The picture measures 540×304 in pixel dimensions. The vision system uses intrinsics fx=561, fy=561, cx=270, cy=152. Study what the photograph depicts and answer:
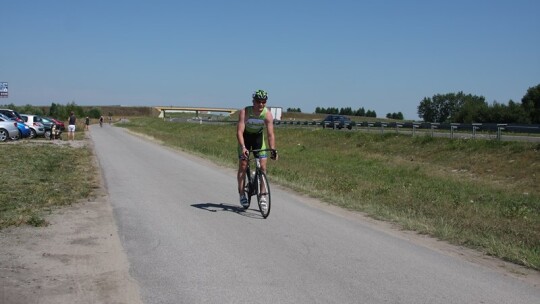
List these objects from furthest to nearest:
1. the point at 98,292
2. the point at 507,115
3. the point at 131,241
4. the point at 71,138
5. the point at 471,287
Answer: the point at 507,115 → the point at 71,138 → the point at 131,241 → the point at 471,287 → the point at 98,292

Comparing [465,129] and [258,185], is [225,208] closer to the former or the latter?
[258,185]

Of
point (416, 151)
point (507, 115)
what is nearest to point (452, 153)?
point (416, 151)

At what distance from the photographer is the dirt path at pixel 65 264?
17.2ft

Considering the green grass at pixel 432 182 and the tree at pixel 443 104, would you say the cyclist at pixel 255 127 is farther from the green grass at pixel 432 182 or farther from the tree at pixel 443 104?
the tree at pixel 443 104

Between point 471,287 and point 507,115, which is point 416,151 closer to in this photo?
point 471,287

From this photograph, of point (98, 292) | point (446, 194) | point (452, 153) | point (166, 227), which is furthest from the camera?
point (452, 153)

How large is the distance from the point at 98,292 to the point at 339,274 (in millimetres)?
2475

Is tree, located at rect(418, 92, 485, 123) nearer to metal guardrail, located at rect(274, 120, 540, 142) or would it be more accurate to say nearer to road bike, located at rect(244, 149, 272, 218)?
metal guardrail, located at rect(274, 120, 540, 142)

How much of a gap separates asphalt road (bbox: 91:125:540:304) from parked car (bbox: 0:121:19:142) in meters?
22.6

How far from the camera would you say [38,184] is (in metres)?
12.8

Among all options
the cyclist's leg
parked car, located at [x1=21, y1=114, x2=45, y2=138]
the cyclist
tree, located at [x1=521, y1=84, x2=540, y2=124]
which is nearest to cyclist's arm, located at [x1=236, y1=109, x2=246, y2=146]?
the cyclist

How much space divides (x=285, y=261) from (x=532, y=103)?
6965 cm

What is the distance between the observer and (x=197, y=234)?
793cm

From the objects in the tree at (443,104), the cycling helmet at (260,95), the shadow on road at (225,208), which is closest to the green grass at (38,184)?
the shadow on road at (225,208)
